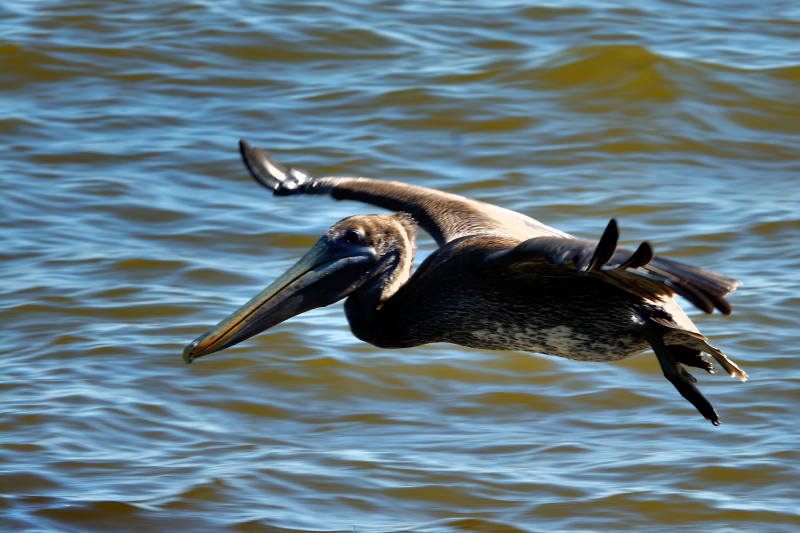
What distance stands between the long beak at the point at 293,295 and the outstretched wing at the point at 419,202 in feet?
1.58

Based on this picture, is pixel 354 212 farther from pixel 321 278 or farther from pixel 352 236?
pixel 321 278

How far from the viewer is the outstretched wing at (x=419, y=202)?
4.91m

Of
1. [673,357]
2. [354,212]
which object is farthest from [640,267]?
[354,212]

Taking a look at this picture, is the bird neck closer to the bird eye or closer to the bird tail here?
the bird eye

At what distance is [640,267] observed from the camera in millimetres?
3410

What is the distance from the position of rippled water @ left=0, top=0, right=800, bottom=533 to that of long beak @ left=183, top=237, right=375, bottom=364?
0.94m

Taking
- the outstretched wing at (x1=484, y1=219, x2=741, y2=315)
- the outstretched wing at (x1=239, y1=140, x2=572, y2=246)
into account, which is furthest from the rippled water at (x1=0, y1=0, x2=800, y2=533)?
the outstretched wing at (x1=484, y1=219, x2=741, y2=315)

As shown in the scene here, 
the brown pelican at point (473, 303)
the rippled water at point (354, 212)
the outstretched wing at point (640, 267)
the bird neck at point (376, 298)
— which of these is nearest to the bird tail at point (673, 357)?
the brown pelican at point (473, 303)

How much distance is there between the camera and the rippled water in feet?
16.4

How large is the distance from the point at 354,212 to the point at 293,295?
144 inches

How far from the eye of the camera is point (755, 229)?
730cm

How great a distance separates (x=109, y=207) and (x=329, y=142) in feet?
5.77

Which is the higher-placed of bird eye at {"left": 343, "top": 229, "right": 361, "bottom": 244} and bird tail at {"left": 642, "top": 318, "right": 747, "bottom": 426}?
bird eye at {"left": 343, "top": 229, "right": 361, "bottom": 244}

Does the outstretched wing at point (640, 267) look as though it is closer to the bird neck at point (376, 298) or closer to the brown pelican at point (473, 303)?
the brown pelican at point (473, 303)
